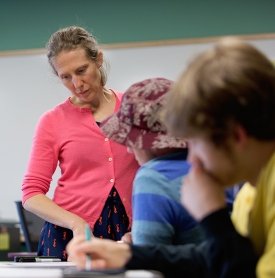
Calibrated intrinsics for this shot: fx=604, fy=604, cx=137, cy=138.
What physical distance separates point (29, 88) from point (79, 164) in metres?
2.28

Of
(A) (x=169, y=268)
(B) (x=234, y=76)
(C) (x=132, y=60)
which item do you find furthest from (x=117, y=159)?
(C) (x=132, y=60)

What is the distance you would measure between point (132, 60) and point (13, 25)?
88cm

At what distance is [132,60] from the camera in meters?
3.98

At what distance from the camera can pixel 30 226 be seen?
3.01 m

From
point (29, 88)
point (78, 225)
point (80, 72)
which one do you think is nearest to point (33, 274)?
point (78, 225)

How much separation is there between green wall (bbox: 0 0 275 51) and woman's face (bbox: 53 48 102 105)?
2.09 m

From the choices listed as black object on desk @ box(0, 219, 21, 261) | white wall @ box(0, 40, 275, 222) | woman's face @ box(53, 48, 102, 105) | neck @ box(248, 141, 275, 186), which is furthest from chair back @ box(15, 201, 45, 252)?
neck @ box(248, 141, 275, 186)

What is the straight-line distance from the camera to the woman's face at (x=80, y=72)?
6.28ft

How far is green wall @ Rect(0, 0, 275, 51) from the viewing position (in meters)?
3.89

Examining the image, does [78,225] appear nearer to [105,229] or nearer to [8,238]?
[105,229]

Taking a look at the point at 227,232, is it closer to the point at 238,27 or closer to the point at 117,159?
the point at 117,159

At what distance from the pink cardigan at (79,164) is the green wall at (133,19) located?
2157mm

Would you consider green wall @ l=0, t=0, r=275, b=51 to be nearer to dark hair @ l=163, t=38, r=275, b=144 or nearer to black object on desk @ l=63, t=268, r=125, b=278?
dark hair @ l=163, t=38, r=275, b=144

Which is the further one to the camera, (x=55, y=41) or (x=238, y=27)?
(x=238, y=27)
